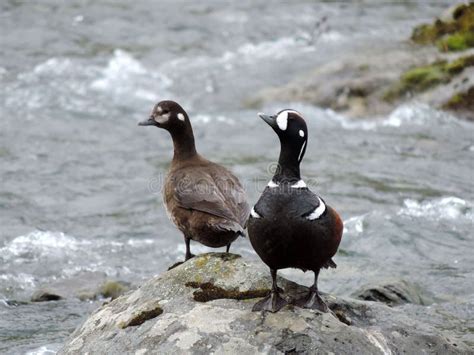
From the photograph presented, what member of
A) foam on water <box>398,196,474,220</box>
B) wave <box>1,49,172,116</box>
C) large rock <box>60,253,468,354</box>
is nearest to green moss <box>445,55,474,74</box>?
foam on water <box>398,196,474,220</box>

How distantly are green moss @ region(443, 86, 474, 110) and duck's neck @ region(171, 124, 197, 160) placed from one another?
771cm

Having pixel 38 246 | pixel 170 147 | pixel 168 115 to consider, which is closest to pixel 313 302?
pixel 168 115

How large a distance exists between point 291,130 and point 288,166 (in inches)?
9.6

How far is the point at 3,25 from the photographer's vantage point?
19.9m

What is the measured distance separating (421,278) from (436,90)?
21.7 ft

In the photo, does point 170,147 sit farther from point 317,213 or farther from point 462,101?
point 317,213

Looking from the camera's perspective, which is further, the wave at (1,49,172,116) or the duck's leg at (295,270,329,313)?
the wave at (1,49,172,116)

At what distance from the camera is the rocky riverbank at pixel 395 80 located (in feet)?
48.5

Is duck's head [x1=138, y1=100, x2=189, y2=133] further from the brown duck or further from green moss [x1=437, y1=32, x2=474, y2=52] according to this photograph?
green moss [x1=437, y1=32, x2=474, y2=52]

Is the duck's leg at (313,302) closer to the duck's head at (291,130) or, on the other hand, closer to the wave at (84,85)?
the duck's head at (291,130)

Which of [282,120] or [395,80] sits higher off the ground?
[282,120]

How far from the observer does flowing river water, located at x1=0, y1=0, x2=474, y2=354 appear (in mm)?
9562

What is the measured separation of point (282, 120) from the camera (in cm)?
549

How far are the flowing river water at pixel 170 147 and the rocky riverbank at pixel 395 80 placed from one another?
1.07 ft
